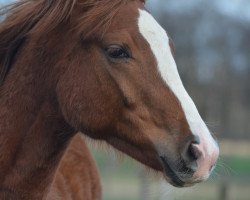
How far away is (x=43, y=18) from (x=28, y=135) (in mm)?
683

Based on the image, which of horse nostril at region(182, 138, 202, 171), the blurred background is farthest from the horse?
the blurred background

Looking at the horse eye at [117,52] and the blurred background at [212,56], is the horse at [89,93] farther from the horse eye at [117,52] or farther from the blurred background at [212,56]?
the blurred background at [212,56]

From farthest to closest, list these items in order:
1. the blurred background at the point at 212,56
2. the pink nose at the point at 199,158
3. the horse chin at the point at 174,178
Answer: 1. the blurred background at the point at 212,56
2. the horse chin at the point at 174,178
3. the pink nose at the point at 199,158

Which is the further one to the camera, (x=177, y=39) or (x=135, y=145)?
(x=177, y=39)

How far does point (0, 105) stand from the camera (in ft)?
12.6

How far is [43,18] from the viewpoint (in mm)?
3812

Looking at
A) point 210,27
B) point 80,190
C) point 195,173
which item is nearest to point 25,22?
point 195,173

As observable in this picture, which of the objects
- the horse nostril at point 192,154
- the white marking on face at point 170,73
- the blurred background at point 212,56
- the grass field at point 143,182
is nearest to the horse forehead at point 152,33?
the white marking on face at point 170,73

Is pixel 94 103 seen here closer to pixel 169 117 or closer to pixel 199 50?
pixel 169 117

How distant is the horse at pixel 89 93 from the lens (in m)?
3.39

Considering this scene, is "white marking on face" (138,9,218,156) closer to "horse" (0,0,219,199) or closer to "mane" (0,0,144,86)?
"horse" (0,0,219,199)

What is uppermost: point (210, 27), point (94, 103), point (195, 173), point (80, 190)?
point (94, 103)

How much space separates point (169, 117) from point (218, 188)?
851 cm

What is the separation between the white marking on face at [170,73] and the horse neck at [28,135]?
0.69 meters
